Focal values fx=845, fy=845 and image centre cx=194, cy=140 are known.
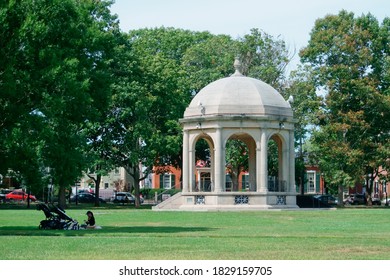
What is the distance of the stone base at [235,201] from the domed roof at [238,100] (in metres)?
5.83

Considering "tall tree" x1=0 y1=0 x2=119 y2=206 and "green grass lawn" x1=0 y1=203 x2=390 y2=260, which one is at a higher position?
"tall tree" x1=0 y1=0 x2=119 y2=206

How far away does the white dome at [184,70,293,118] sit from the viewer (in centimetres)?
6078

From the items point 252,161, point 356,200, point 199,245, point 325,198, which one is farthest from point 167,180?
point 199,245

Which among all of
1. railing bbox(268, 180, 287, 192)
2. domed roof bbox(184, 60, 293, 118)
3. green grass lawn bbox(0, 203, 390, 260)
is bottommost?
green grass lawn bbox(0, 203, 390, 260)

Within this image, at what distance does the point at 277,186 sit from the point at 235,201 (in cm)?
460

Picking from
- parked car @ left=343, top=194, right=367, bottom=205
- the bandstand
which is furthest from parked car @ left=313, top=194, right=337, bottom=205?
the bandstand

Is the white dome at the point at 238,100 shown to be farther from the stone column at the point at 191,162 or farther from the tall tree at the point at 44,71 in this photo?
the tall tree at the point at 44,71

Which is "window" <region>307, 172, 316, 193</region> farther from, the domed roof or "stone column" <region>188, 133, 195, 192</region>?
"stone column" <region>188, 133, 195, 192</region>

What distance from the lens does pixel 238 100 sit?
61.2m

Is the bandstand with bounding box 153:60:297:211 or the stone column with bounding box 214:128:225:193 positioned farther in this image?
the stone column with bounding box 214:128:225:193

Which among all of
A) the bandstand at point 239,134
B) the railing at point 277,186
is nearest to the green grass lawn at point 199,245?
the bandstand at point 239,134

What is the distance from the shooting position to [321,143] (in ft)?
252

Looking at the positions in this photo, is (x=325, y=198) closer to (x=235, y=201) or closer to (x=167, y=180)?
(x=235, y=201)

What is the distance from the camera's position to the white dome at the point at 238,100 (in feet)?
199
